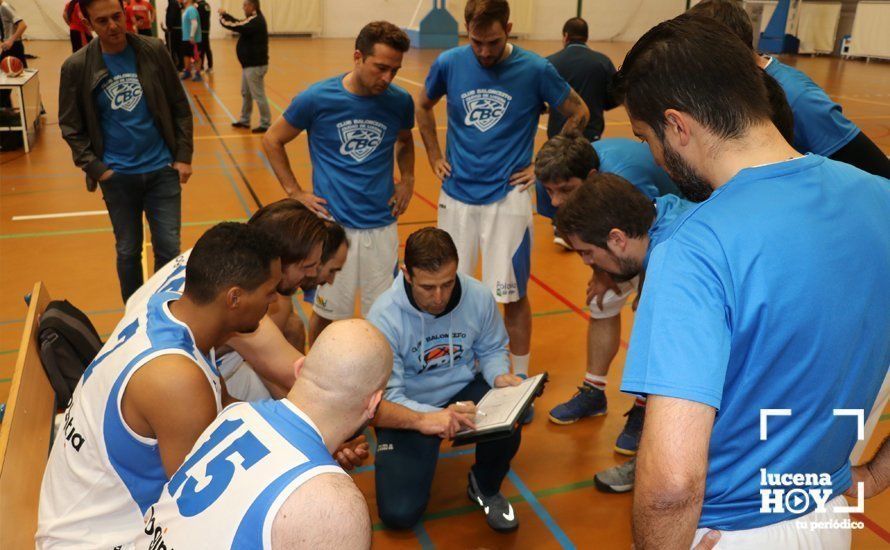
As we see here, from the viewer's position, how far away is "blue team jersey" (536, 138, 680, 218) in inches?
142

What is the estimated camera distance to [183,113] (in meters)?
5.08

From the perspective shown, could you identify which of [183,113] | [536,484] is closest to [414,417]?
[536,484]

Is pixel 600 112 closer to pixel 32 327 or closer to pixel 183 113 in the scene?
pixel 183 113

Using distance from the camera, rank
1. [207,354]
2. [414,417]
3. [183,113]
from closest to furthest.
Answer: [207,354] < [414,417] < [183,113]

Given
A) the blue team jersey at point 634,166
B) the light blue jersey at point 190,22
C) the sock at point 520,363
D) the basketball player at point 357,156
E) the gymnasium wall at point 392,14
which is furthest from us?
the gymnasium wall at point 392,14

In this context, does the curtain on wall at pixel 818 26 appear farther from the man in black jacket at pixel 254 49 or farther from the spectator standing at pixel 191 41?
the man in black jacket at pixel 254 49

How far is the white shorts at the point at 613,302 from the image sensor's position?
4.11 metres

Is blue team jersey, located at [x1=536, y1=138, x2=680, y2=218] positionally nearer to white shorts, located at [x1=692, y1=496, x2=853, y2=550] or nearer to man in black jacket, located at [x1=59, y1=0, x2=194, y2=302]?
white shorts, located at [x1=692, y1=496, x2=853, y2=550]

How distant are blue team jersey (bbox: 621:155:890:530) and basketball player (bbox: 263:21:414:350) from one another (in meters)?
3.23

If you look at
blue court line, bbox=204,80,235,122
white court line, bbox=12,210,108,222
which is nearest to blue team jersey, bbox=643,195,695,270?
white court line, bbox=12,210,108,222

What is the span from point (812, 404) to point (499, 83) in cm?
341

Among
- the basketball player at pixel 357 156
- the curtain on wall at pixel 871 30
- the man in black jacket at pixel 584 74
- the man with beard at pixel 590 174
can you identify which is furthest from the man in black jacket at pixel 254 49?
the curtain on wall at pixel 871 30

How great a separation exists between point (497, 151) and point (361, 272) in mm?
1202

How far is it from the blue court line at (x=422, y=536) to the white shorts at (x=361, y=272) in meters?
1.52
